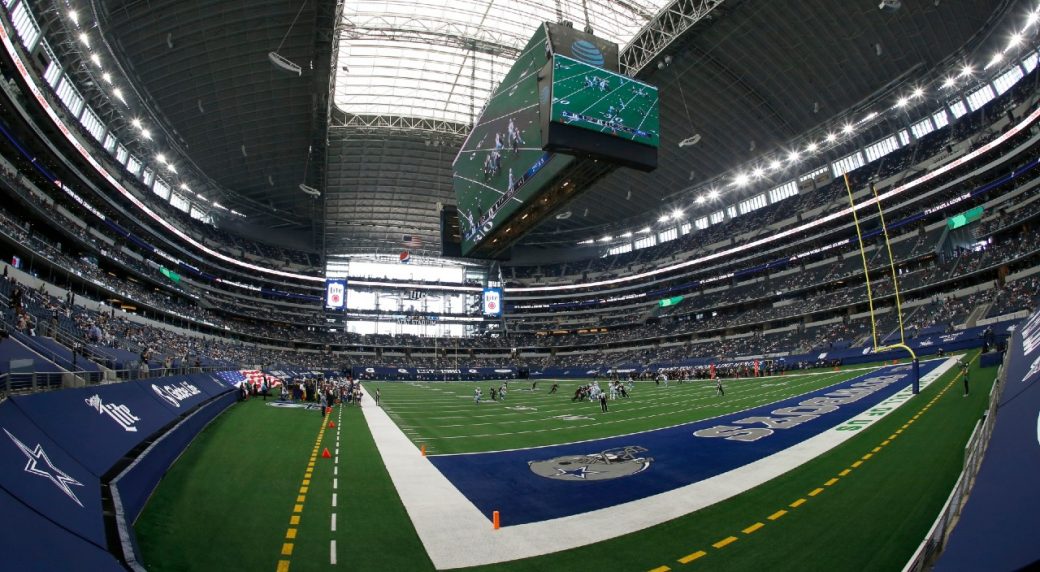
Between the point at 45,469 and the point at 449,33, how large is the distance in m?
44.3

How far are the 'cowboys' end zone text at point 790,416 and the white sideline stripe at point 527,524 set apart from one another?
98.9 inches

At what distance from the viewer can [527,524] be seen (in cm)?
767

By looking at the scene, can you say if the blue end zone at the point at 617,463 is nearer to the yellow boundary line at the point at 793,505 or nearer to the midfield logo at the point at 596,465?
the midfield logo at the point at 596,465

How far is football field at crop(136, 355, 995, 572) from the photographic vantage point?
244 inches

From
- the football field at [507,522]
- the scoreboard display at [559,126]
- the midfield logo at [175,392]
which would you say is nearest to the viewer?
the football field at [507,522]

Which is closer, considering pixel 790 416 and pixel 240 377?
pixel 790 416

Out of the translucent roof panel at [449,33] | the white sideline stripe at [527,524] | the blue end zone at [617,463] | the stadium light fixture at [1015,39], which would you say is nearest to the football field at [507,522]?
the white sideline stripe at [527,524]

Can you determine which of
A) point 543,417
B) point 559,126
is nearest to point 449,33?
point 559,126

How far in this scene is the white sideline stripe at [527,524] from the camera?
6.69m

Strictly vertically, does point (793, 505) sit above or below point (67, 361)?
below

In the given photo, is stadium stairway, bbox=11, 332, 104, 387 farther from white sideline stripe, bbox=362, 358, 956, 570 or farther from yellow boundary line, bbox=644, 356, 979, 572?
yellow boundary line, bbox=644, 356, 979, 572

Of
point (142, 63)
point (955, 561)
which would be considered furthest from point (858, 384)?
point (142, 63)

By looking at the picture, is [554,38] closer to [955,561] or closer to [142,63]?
[955,561]

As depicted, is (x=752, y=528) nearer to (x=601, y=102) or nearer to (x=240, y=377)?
(x=601, y=102)
